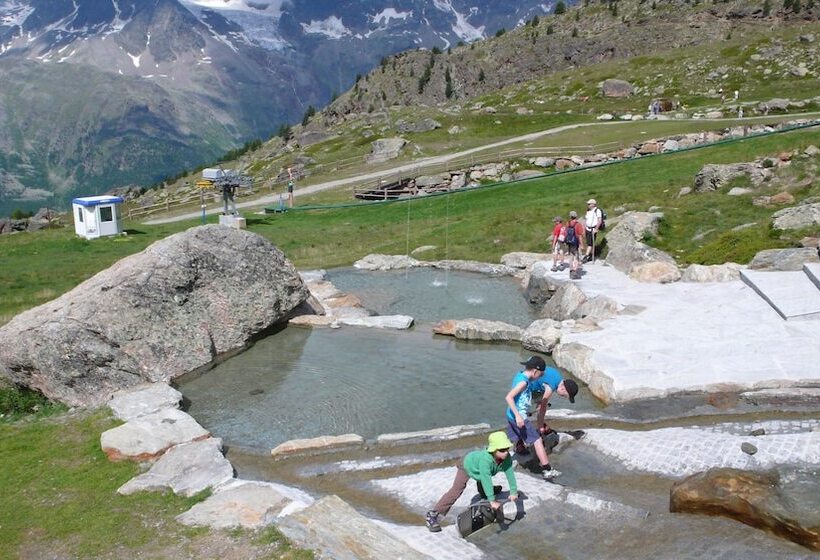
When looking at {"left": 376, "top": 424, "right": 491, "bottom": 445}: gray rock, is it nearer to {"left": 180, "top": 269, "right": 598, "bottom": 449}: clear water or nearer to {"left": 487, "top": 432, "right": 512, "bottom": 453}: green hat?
{"left": 180, "top": 269, "right": 598, "bottom": 449}: clear water

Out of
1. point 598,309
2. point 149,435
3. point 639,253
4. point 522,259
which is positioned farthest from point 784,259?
point 149,435

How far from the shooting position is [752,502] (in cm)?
1253

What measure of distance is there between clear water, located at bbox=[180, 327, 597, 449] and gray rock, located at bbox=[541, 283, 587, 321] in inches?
131

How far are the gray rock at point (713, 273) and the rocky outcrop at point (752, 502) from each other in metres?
14.7

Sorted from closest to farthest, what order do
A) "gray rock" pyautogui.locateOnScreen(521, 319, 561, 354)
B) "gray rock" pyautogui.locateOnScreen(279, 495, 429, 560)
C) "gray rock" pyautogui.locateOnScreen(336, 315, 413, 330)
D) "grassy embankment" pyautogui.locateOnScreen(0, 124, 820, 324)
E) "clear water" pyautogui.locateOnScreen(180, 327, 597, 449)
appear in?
"gray rock" pyautogui.locateOnScreen(279, 495, 429, 560), "clear water" pyautogui.locateOnScreen(180, 327, 597, 449), "gray rock" pyautogui.locateOnScreen(521, 319, 561, 354), "gray rock" pyautogui.locateOnScreen(336, 315, 413, 330), "grassy embankment" pyautogui.locateOnScreen(0, 124, 820, 324)

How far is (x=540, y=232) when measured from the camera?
1574 inches

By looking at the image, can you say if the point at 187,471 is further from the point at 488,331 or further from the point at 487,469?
the point at 488,331

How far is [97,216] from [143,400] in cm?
3308

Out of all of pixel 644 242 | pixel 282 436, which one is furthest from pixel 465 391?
pixel 644 242

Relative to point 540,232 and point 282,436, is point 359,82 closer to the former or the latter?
point 540,232

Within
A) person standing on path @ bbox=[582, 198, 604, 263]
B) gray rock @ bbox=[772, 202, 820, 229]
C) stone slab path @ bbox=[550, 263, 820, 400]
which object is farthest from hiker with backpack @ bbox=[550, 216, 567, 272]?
gray rock @ bbox=[772, 202, 820, 229]

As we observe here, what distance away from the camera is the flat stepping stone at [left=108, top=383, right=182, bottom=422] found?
1945 cm

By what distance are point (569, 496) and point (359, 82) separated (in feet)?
619

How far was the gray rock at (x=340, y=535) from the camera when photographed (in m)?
12.0
